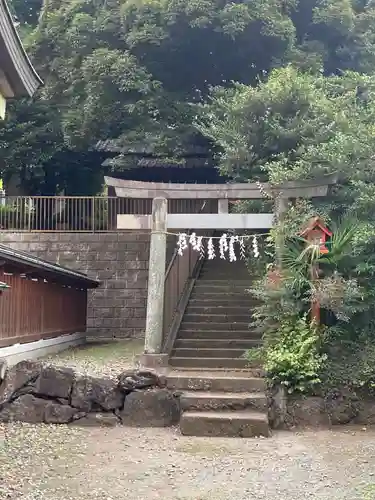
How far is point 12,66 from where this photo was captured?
686cm

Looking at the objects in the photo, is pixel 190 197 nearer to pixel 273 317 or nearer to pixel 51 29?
pixel 273 317

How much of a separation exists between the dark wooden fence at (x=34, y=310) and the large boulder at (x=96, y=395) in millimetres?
1831

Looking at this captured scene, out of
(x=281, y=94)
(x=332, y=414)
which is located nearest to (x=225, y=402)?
(x=332, y=414)

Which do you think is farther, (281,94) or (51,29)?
(51,29)

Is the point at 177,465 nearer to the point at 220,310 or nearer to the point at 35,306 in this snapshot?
the point at 35,306

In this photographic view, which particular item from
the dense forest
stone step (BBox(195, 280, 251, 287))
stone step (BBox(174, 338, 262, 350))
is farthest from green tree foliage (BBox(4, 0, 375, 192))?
stone step (BBox(174, 338, 262, 350))

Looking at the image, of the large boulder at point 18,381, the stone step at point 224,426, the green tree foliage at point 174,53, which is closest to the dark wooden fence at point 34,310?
the large boulder at point 18,381

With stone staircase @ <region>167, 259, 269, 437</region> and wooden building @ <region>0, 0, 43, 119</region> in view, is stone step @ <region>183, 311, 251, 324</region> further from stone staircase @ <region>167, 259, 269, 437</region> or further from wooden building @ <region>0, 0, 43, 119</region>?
wooden building @ <region>0, 0, 43, 119</region>

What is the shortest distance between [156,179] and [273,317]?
40.8 ft

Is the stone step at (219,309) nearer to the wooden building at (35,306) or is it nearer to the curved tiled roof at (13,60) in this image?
the wooden building at (35,306)

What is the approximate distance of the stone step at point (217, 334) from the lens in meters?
12.6

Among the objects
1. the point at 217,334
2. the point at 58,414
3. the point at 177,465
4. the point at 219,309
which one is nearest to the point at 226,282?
the point at 219,309

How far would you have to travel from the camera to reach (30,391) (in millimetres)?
9805

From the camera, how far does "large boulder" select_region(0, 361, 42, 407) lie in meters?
9.84
